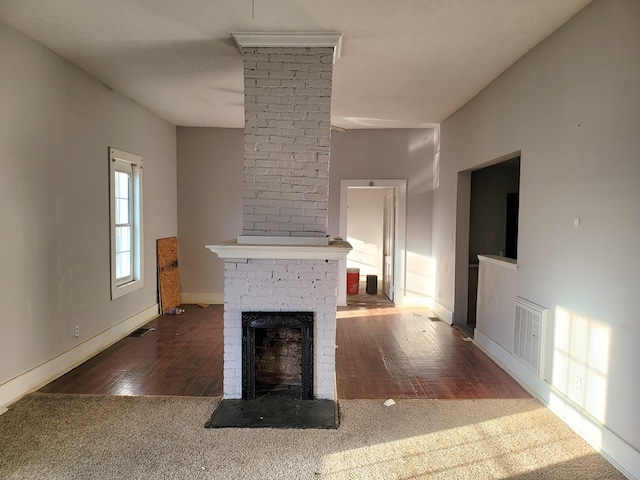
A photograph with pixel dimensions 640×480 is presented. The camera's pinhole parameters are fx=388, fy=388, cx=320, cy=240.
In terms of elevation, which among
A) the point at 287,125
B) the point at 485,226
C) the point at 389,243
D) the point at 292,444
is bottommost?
the point at 292,444

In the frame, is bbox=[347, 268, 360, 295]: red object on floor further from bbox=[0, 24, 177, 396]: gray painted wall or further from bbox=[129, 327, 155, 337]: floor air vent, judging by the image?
bbox=[0, 24, 177, 396]: gray painted wall

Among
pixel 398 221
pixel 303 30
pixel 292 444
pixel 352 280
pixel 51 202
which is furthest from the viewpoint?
pixel 352 280

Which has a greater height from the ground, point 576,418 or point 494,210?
point 494,210

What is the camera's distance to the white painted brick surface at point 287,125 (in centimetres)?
304

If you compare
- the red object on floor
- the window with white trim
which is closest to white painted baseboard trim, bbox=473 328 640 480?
the red object on floor

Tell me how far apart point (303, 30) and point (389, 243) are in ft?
14.7

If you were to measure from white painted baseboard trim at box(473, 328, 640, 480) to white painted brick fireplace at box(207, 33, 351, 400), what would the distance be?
164 cm

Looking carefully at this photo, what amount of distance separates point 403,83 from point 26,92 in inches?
132

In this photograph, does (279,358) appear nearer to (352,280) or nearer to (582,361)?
(582,361)

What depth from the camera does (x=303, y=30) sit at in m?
2.92

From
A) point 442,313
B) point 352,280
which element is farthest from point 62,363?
point 352,280

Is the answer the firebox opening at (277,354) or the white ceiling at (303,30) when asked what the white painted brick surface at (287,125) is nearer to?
the white ceiling at (303,30)

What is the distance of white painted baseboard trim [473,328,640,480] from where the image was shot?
220 cm

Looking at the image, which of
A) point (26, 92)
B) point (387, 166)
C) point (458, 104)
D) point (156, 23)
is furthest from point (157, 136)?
point (458, 104)
